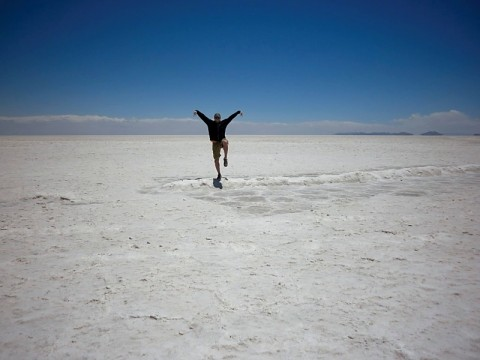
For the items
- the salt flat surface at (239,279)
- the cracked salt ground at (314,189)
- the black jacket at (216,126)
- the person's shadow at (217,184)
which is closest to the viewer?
the salt flat surface at (239,279)

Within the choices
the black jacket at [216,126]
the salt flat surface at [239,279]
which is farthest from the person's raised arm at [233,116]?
the salt flat surface at [239,279]

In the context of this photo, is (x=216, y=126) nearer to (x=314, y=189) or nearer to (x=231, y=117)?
(x=231, y=117)

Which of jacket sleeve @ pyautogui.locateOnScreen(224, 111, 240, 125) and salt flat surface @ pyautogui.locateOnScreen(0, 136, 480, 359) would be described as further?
jacket sleeve @ pyautogui.locateOnScreen(224, 111, 240, 125)

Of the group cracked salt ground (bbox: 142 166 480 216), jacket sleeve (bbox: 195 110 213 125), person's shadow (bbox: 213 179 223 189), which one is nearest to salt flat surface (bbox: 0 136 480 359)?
cracked salt ground (bbox: 142 166 480 216)

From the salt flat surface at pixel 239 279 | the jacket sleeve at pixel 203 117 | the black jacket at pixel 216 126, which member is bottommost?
the salt flat surface at pixel 239 279

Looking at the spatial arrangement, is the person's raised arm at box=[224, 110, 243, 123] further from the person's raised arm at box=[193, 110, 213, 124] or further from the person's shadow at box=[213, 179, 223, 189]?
the person's shadow at box=[213, 179, 223, 189]

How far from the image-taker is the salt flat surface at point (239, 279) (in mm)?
2223

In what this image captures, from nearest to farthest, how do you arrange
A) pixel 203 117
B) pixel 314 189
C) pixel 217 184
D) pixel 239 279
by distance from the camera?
pixel 239 279, pixel 314 189, pixel 217 184, pixel 203 117

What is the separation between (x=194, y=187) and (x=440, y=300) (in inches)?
245

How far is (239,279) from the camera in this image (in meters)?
3.15

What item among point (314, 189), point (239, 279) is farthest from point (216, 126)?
point (239, 279)

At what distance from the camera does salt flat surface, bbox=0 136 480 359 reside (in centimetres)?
222

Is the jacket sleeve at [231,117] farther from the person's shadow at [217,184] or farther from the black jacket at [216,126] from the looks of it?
the person's shadow at [217,184]

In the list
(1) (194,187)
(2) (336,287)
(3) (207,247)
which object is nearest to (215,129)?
(1) (194,187)
